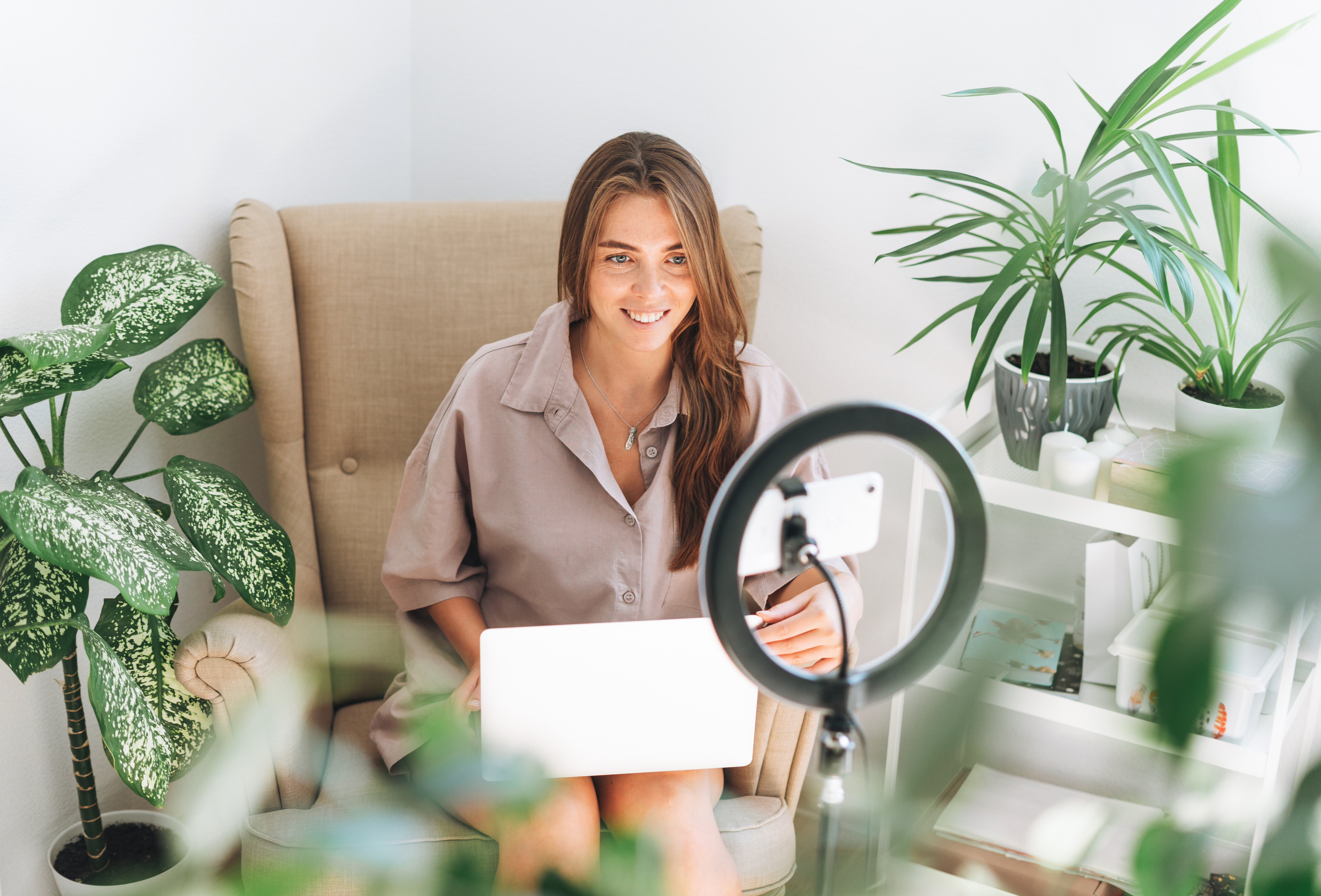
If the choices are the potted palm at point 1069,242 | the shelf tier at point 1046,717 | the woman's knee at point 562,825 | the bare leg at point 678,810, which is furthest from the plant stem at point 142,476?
the shelf tier at point 1046,717

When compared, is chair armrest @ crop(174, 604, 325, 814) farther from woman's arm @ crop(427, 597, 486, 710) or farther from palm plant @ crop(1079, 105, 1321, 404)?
palm plant @ crop(1079, 105, 1321, 404)

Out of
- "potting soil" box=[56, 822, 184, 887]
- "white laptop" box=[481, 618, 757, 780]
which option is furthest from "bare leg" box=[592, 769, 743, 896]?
"potting soil" box=[56, 822, 184, 887]

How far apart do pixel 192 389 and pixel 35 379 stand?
0.27m

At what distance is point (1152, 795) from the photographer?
23 centimetres

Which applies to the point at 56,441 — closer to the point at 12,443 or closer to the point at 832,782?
the point at 12,443

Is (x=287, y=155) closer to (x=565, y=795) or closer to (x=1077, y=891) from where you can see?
(x=565, y=795)

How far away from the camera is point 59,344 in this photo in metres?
1.06

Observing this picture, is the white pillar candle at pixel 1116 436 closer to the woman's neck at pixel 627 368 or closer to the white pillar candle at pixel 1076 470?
the white pillar candle at pixel 1076 470

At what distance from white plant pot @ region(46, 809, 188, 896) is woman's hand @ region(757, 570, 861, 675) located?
2.72ft

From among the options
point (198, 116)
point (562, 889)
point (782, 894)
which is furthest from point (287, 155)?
point (562, 889)

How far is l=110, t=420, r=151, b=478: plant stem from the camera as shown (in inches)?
52.7

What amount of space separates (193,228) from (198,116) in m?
0.17

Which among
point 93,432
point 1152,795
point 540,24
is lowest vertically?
point 93,432

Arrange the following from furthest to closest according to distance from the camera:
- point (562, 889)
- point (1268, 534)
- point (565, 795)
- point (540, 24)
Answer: point (540, 24) < point (565, 795) < point (562, 889) < point (1268, 534)
